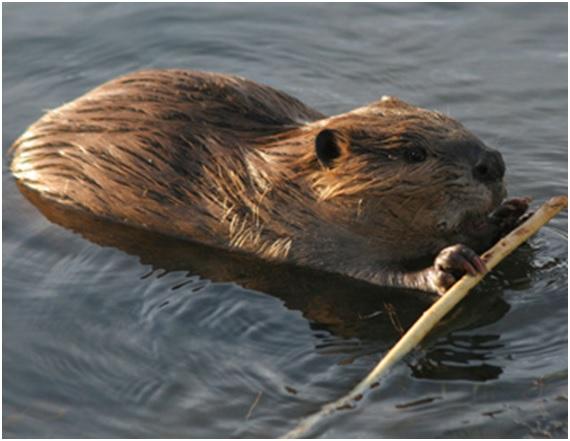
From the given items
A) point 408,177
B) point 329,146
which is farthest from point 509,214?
point 329,146

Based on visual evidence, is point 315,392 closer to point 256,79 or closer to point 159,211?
point 159,211

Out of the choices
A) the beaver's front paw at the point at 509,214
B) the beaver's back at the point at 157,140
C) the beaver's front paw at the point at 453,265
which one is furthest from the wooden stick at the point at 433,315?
the beaver's back at the point at 157,140

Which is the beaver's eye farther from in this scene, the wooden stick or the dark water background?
the dark water background

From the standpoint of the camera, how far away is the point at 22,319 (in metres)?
6.82

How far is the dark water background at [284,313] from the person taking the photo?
5844 millimetres

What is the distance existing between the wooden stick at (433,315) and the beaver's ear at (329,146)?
96cm

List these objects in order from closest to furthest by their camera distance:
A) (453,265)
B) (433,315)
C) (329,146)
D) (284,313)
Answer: (433,315)
(453,265)
(284,313)
(329,146)

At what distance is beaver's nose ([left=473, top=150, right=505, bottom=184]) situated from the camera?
665cm

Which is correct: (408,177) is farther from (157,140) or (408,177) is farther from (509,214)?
(157,140)

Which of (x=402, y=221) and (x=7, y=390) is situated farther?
(x=402, y=221)

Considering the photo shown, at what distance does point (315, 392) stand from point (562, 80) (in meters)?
4.29

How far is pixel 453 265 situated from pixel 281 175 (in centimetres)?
119

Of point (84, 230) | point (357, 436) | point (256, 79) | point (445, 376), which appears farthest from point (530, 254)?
point (256, 79)

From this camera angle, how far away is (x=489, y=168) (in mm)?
6656
